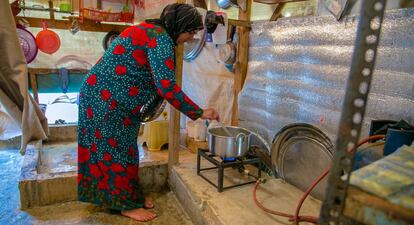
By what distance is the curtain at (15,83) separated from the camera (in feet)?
4.58

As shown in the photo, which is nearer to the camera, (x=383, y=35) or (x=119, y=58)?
(x=383, y=35)

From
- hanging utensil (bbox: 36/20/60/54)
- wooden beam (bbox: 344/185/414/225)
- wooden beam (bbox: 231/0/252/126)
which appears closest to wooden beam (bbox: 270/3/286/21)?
wooden beam (bbox: 231/0/252/126)

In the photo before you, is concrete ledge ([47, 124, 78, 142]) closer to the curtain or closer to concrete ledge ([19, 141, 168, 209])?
concrete ledge ([19, 141, 168, 209])

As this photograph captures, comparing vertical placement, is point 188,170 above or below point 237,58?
below

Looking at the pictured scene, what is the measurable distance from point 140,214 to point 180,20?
1249mm

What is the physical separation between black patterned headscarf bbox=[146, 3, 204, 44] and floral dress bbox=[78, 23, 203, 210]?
0.06 m

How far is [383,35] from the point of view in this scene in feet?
4.12

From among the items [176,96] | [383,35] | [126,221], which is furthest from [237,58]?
[126,221]

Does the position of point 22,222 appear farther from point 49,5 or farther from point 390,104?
point 49,5

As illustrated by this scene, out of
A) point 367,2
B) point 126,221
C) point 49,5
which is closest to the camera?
point 367,2

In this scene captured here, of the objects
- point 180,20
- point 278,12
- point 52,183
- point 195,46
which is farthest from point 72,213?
point 278,12

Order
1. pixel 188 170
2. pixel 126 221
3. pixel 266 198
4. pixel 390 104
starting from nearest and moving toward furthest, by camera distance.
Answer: pixel 390 104 < pixel 266 198 < pixel 126 221 < pixel 188 170

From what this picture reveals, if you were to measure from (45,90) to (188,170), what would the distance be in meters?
2.30

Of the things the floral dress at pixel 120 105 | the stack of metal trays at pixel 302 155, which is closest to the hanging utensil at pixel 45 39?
the floral dress at pixel 120 105
